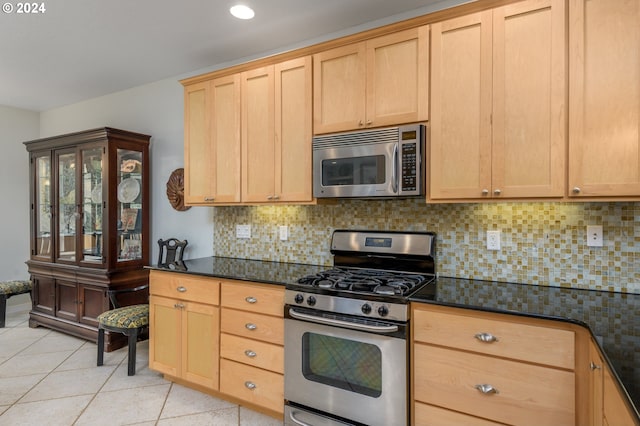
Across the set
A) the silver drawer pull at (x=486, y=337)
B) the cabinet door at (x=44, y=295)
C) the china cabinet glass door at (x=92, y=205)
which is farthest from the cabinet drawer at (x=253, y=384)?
the cabinet door at (x=44, y=295)

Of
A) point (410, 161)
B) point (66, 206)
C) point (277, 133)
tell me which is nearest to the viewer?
point (410, 161)

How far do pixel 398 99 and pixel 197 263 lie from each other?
78.8 inches

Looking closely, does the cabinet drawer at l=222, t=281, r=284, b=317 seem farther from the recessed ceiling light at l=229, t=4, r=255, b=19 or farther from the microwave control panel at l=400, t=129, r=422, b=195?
the recessed ceiling light at l=229, t=4, r=255, b=19

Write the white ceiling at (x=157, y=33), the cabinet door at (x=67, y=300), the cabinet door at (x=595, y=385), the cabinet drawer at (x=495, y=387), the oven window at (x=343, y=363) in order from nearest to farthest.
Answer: the cabinet door at (x=595, y=385) < the cabinet drawer at (x=495, y=387) < the oven window at (x=343, y=363) < the white ceiling at (x=157, y=33) < the cabinet door at (x=67, y=300)

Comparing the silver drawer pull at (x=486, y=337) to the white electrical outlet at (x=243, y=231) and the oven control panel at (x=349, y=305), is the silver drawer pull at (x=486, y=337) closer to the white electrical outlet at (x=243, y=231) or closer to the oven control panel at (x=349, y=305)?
the oven control panel at (x=349, y=305)

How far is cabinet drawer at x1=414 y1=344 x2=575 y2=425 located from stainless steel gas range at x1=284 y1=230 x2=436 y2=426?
4.5 inches

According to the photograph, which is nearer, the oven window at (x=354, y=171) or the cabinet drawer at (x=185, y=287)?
the oven window at (x=354, y=171)

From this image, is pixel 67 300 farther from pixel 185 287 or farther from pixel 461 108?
pixel 461 108

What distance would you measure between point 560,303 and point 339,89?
1.71 metres

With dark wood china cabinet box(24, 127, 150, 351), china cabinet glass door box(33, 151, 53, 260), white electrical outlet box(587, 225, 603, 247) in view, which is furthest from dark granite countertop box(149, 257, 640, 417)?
china cabinet glass door box(33, 151, 53, 260)

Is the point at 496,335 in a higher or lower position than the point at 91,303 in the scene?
higher

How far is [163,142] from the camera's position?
377cm

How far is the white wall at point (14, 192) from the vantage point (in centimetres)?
469

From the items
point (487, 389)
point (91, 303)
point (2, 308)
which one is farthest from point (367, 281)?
point (2, 308)
